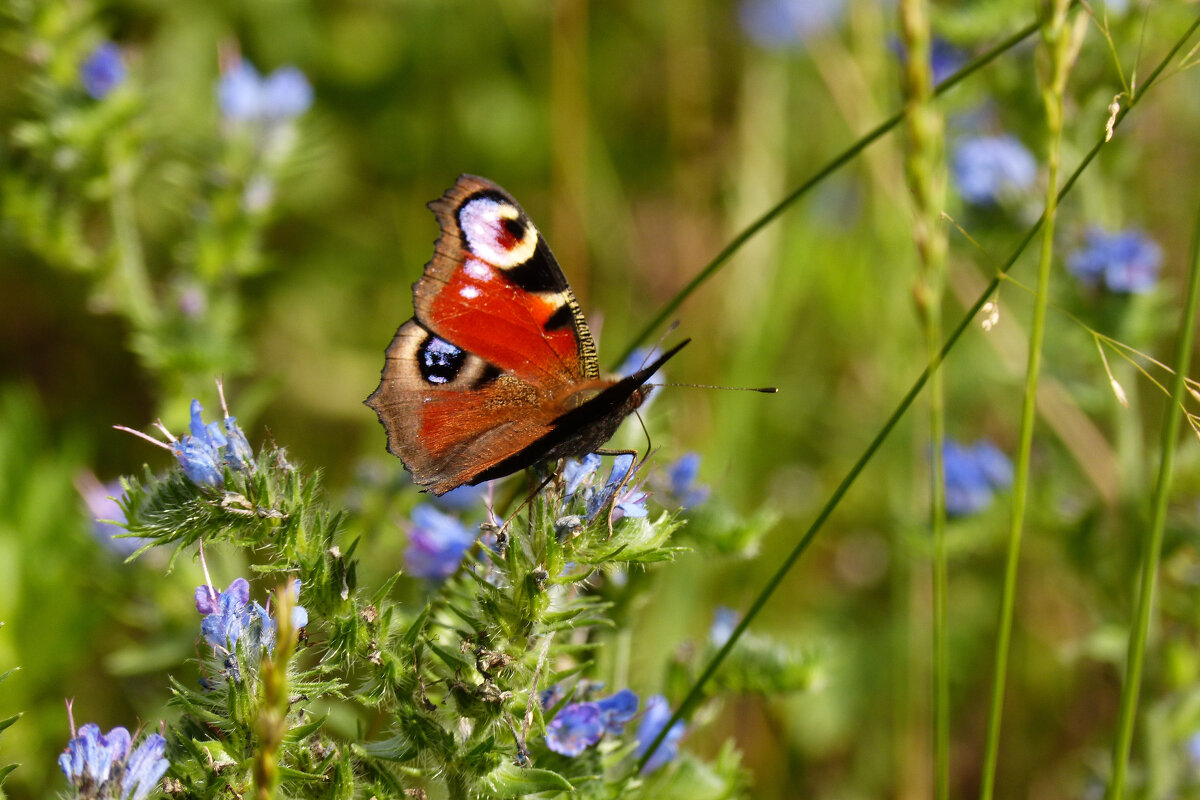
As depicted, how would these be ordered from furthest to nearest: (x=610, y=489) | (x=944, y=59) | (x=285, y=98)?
(x=944, y=59) < (x=285, y=98) < (x=610, y=489)

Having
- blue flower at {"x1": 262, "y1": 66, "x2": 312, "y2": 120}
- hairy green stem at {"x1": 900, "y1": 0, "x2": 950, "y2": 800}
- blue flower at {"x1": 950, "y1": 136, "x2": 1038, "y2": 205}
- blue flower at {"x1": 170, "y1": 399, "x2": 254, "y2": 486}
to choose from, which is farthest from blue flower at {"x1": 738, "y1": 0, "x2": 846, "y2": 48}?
blue flower at {"x1": 170, "y1": 399, "x2": 254, "y2": 486}

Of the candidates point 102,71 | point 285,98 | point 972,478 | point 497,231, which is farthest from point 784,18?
point 497,231

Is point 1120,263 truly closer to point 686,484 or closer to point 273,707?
point 686,484

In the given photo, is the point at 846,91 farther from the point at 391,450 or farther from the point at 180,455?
the point at 180,455

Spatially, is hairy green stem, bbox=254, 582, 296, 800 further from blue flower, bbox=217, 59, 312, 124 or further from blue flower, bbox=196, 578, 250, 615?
blue flower, bbox=217, 59, 312, 124

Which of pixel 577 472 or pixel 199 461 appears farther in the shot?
pixel 577 472
